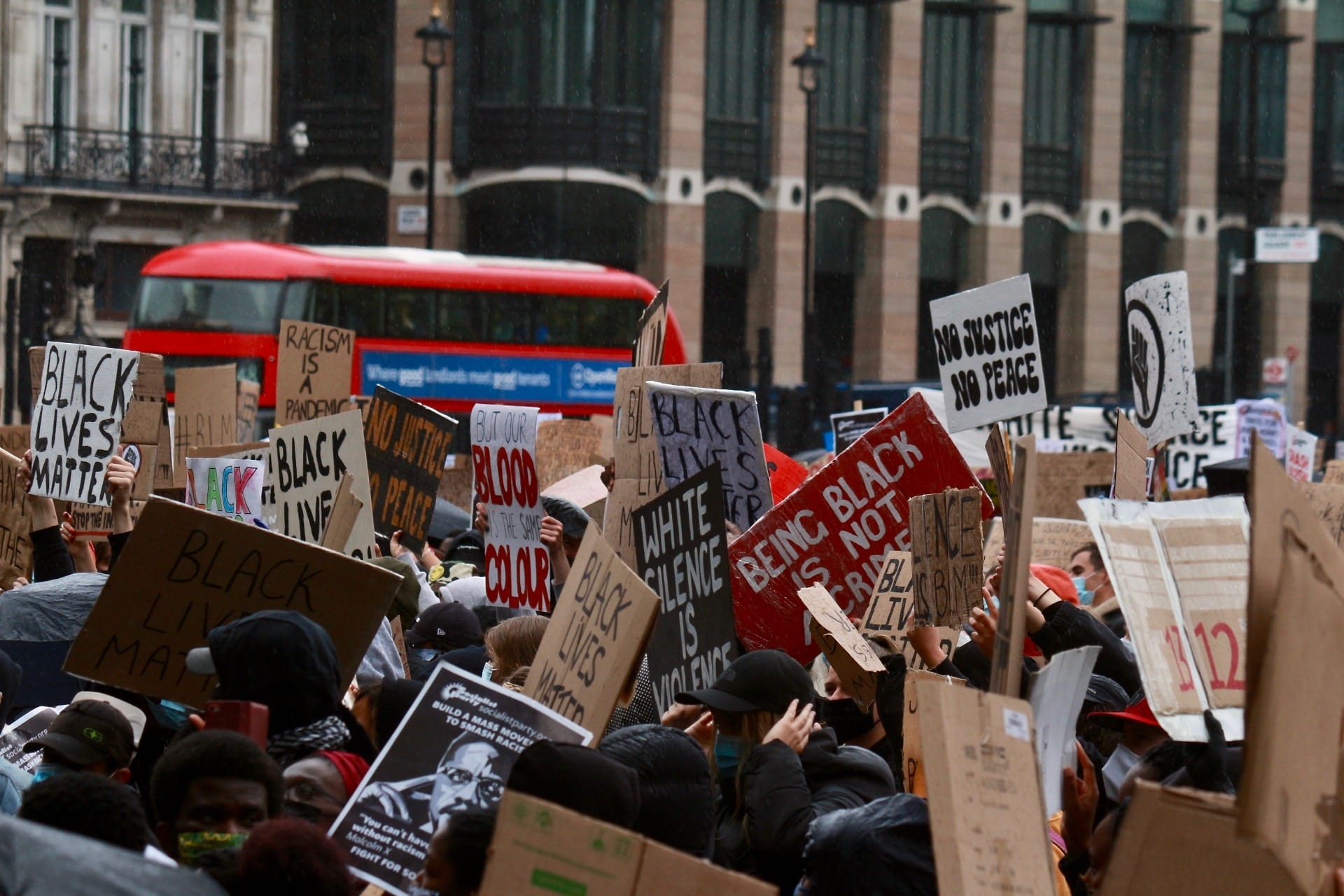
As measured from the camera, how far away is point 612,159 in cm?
3488

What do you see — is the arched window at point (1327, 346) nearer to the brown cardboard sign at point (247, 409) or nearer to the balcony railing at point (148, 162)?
the balcony railing at point (148, 162)

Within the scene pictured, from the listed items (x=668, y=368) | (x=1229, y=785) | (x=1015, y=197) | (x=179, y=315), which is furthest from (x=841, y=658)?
(x=1015, y=197)

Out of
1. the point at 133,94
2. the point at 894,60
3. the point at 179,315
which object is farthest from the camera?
the point at 894,60

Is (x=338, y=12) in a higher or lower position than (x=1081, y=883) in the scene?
higher

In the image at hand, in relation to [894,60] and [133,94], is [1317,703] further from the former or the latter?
[894,60]

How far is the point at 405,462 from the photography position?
716 centimetres

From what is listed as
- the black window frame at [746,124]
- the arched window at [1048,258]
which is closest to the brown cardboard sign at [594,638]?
the black window frame at [746,124]

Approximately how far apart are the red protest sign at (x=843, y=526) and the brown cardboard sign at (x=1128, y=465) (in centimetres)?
143

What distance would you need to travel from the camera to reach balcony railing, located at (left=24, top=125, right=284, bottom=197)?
1203 inches

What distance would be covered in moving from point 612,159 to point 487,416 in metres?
28.1

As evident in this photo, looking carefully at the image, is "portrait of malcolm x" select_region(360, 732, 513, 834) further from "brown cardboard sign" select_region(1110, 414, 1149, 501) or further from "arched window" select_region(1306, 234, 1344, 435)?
"arched window" select_region(1306, 234, 1344, 435)

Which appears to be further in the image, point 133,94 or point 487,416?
point 133,94

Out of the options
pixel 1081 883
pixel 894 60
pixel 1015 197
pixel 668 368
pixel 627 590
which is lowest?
pixel 1081 883

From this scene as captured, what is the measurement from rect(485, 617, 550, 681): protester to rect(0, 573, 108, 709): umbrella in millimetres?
1305
